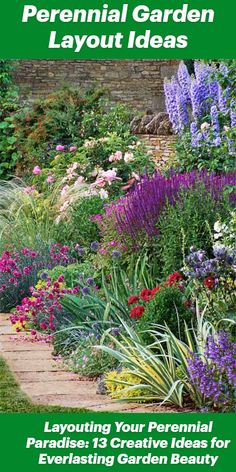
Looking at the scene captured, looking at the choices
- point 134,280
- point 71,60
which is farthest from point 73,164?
point 71,60

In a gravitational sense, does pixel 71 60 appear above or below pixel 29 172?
above

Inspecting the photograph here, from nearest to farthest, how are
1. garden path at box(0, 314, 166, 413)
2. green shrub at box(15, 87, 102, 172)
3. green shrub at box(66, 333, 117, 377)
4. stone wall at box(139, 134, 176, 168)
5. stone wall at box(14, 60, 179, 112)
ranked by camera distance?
1. garden path at box(0, 314, 166, 413)
2. green shrub at box(66, 333, 117, 377)
3. stone wall at box(139, 134, 176, 168)
4. green shrub at box(15, 87, 102, 172)
5. stone wall at box(14, 60, 179, 112)

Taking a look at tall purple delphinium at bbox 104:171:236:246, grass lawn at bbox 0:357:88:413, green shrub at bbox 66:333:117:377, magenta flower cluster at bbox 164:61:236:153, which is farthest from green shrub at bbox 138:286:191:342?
magenta flower cluster at bbox 164:61:236:153

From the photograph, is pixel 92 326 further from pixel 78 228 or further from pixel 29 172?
pixel 29 172

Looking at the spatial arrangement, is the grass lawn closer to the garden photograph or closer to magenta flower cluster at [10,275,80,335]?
the garden photograph

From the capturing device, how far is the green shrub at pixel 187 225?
22.5ft

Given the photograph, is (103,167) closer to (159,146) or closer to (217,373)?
(159,146)

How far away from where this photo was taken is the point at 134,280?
669cm

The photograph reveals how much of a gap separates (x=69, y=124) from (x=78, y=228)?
14.0ft

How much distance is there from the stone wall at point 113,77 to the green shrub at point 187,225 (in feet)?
43.3

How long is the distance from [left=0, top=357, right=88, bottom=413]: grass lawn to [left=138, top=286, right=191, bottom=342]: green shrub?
0.79m

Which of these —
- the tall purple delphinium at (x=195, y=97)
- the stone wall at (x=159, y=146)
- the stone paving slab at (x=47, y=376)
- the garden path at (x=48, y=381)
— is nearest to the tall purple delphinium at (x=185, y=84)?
the tall purple delphinium at (x=195, y=97)

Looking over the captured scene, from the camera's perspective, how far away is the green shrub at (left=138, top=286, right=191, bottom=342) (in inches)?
220

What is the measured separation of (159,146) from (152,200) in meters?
5.72
